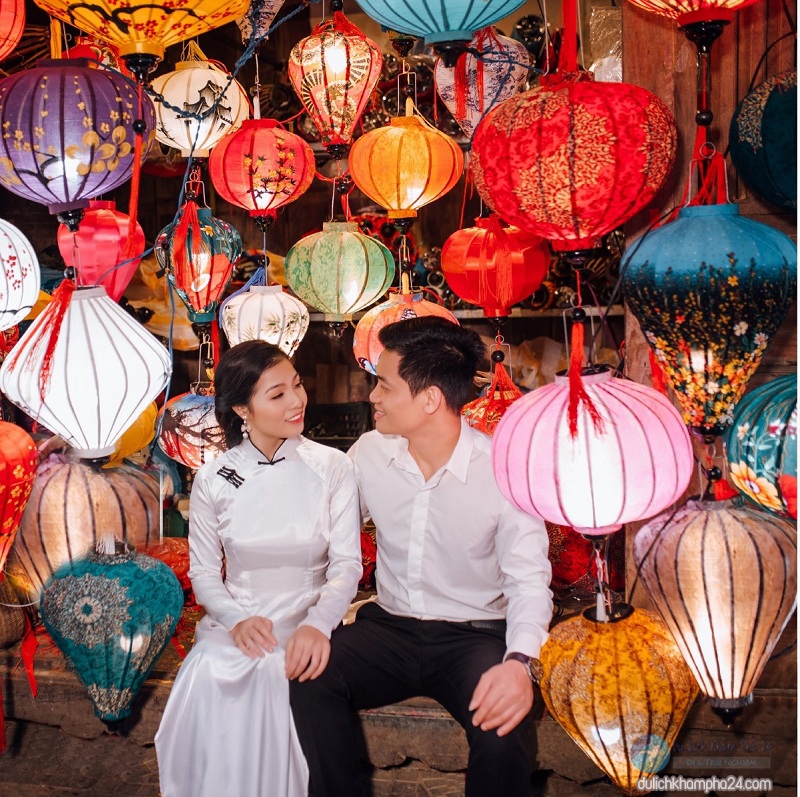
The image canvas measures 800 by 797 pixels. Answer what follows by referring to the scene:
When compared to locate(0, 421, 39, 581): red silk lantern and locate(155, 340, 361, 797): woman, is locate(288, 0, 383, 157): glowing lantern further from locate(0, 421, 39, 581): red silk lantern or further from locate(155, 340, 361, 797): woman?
locate(0, 421, 39, 581): red silk lantern

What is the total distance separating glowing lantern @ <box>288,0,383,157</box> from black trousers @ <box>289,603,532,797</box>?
1.23m

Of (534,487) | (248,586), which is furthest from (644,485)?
(248,586)

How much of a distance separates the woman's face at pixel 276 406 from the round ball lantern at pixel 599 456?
673 millimetres

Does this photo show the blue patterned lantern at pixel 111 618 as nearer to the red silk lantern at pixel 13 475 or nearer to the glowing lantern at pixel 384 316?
the red silk lantern at pixel 13 475

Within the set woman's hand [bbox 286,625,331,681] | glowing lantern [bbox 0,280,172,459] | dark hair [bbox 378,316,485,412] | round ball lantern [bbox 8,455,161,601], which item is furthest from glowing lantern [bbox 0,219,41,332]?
woman's hand [bbox 286,625,331,681]

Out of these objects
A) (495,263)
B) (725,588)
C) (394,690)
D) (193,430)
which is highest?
(495,263)

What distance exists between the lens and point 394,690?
2.30 m

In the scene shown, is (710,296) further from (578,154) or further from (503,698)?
(503,698)

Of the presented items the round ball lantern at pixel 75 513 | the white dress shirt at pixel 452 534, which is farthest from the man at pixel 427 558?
the round ball lantern at pixel 75 513

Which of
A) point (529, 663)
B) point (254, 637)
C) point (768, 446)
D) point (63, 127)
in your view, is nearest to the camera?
point (768, 446)

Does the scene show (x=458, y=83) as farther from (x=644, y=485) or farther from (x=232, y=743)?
(x=232, y=743)

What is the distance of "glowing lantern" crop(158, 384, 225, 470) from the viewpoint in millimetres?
2658

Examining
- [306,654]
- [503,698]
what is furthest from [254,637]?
[503,698]

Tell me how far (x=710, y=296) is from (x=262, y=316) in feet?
4.30
